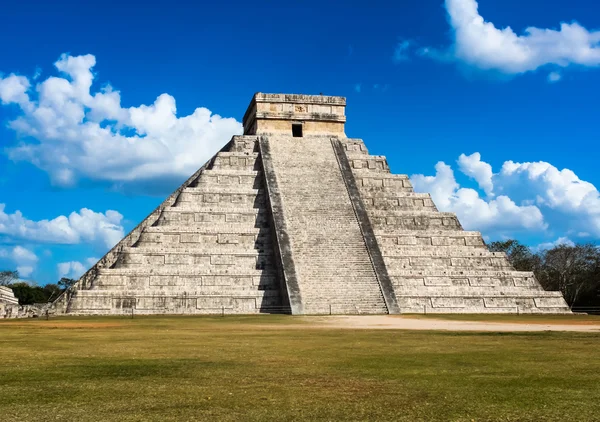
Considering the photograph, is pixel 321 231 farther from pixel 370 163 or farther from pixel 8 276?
pixel 8 276

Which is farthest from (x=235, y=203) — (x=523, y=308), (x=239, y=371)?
(x=239, y=371)

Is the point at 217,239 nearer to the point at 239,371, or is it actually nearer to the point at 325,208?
the point at 325,208

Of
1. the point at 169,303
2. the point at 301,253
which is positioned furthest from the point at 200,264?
the point at 301,253

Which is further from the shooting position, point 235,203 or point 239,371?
point 235,203

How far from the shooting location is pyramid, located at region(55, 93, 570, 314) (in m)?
24.1

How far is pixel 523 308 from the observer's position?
1033 inches

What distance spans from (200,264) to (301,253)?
13.8ft

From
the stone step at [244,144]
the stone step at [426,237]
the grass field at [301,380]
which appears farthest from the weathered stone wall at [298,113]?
the grass field at [301,380]

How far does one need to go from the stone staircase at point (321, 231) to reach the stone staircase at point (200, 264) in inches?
54.5

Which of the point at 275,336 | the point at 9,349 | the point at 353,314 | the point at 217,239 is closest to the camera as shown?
the point at 9,349

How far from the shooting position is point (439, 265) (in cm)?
2705

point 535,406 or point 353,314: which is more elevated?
point 353,314

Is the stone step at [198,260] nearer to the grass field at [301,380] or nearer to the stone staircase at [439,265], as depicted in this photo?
the stone staircase at [439,265]

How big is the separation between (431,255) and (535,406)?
72.8 feet
